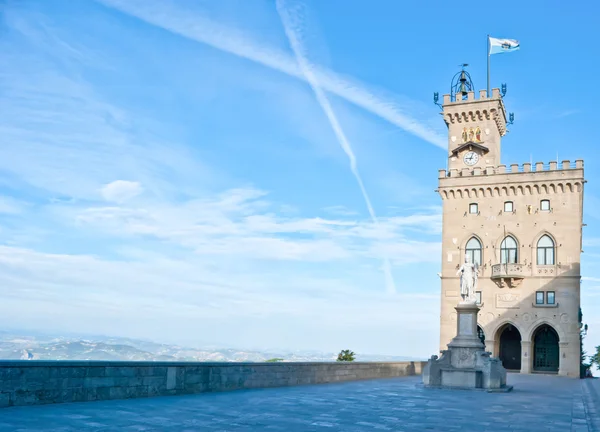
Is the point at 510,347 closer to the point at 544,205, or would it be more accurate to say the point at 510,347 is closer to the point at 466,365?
the point at 544,205

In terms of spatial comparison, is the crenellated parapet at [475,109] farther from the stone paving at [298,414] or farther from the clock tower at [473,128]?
the stone paving at [298,414]

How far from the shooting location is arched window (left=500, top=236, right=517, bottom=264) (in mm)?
48188

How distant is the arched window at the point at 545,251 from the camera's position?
1855 inches

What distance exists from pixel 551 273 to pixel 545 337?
5.35 meters

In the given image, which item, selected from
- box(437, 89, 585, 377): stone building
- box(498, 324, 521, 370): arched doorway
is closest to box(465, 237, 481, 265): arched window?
box(437, 89, 585, 377): stone building

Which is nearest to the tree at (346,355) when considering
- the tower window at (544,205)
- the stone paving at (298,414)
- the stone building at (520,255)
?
the stone building at (520,255)

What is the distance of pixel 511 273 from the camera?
154 ft

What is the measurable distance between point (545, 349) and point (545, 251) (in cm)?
750

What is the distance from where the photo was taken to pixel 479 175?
5056 cm

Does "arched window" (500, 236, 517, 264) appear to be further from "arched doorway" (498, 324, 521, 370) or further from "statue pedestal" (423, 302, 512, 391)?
"statue pedestal" (423, 302, 512, 391)

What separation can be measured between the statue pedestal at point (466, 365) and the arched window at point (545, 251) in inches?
1038

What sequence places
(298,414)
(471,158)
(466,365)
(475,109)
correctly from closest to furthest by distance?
(298,414)
(466,365)
(471,158)
(475,109)

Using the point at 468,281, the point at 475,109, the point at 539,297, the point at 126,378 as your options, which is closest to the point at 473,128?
the point at 475,109

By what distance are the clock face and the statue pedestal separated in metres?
31.2
